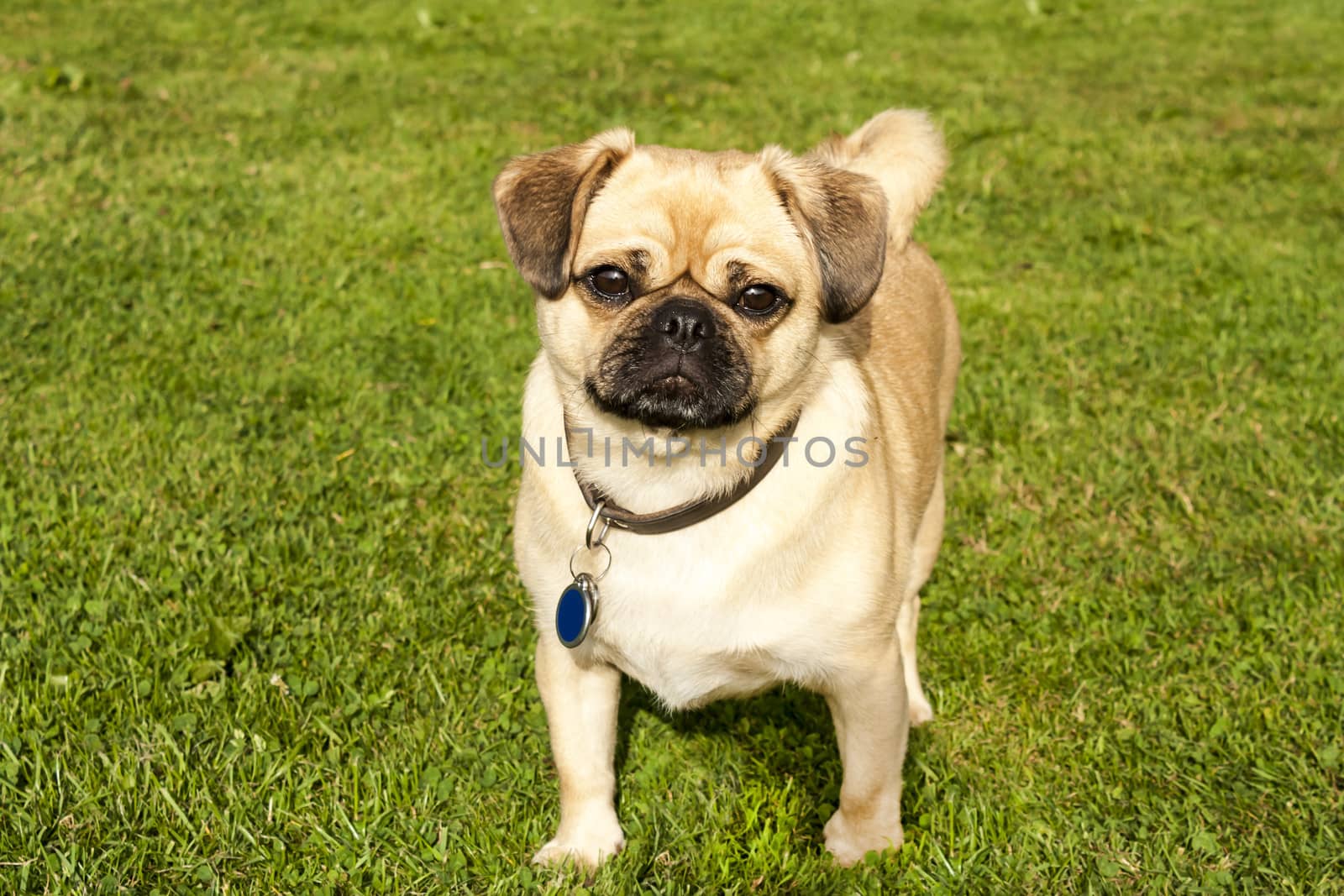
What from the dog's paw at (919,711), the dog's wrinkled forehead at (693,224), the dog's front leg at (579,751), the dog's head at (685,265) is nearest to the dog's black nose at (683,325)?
the dog's head at (685,265)

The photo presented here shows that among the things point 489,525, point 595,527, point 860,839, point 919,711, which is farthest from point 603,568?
point 489,525

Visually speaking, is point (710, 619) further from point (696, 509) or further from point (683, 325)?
point (683, 325)

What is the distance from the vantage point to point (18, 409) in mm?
4750

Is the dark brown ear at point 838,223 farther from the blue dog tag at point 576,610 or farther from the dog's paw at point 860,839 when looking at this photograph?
the dog's paw at point 860,839

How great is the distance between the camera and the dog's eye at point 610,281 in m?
2.76

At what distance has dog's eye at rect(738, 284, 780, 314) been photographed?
275 cm

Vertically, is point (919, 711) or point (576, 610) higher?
point (576, 610)

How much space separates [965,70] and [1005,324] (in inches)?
213

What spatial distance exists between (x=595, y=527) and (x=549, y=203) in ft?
2.54

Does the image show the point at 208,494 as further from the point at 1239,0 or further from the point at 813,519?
the point at 1239,0

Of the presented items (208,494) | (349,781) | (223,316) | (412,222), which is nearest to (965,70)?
(412,222)

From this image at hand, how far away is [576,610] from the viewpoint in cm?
276

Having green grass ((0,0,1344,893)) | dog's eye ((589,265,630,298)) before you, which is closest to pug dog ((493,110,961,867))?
dog's eye ((589,265,630,298))

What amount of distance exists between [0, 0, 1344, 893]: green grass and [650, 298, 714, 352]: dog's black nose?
130 cm
